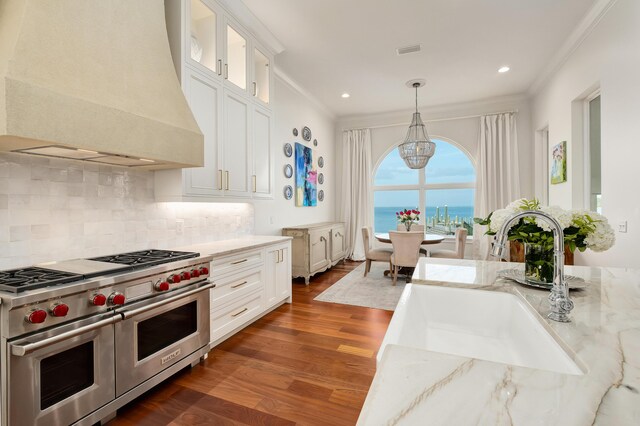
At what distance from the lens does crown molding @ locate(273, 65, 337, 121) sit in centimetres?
462

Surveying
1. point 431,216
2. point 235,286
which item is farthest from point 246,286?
point 431,216

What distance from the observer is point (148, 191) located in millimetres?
2596

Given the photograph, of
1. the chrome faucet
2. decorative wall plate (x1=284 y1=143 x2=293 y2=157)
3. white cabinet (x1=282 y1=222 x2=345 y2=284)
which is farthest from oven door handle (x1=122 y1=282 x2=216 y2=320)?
decorative wall plate (x1=284 y1=143 x2=293 y2=157)

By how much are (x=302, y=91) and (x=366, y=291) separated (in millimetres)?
3407

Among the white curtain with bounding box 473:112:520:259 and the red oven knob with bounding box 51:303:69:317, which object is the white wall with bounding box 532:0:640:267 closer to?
the white curtain with bounding box 473:112:520:259

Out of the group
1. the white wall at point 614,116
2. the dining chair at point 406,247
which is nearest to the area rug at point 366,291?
the dining chair at point 406,247

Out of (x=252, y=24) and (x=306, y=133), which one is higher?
(x=252, y=24)

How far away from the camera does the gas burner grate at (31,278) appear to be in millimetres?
1401

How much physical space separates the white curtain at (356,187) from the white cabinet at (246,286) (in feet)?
10.2

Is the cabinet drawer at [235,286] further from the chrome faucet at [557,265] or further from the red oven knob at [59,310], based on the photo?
the chrome faucet at [557,265]

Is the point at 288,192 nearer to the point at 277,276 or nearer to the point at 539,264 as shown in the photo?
the point at 277,276

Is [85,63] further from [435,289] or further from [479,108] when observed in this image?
[479,108]

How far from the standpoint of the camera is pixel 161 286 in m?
1.95

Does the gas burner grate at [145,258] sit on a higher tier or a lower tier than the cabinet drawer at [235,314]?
higher
